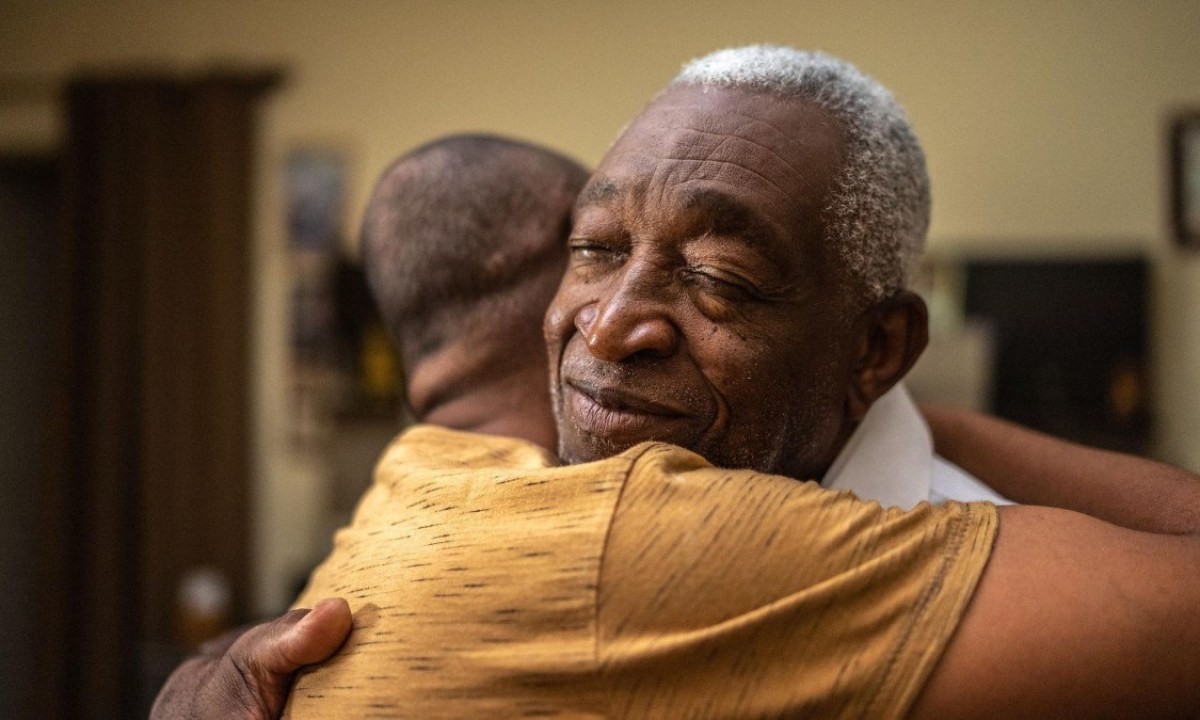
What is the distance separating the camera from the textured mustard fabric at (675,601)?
0.72 meters

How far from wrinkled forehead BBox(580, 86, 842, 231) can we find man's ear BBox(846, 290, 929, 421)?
203mm

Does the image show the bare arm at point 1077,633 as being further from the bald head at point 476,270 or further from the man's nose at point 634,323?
the bald head at point 476,270

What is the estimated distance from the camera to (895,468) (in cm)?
117

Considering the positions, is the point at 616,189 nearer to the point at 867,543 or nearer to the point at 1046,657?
the point at 867,543

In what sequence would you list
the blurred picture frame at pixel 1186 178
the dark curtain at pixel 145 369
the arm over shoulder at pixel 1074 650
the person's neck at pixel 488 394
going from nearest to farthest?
the arm over shoulder at pixel 1074 650, the person's neck at pixel 488 394, the blurred picture frame at pixel 1186 178, the dark curtain at pixel 145 369

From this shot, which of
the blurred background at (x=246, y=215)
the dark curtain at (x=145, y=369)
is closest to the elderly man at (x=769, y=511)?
the blurred background at (x=246, y=215)

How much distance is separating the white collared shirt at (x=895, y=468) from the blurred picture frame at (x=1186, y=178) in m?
3.28

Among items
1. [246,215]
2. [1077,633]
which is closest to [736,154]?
[1077,633]

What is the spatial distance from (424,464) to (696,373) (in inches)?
12.8

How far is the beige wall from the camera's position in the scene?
3.92 metres

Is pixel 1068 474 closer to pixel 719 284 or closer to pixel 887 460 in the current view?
pixel 887 460

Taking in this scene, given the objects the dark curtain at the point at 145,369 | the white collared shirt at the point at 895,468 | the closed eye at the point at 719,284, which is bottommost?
the dark curtain at the point at 145,369

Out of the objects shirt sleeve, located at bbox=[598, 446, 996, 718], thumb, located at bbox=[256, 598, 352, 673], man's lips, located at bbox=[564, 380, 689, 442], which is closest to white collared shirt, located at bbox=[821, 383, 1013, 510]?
man's lips, located at bbox=[564, 380, 689, 442]

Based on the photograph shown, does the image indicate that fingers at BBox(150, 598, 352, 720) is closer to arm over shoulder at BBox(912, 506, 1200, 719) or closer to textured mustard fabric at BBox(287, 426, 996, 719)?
textured mustard fabric at BBox(287, 426, 996, 719)
